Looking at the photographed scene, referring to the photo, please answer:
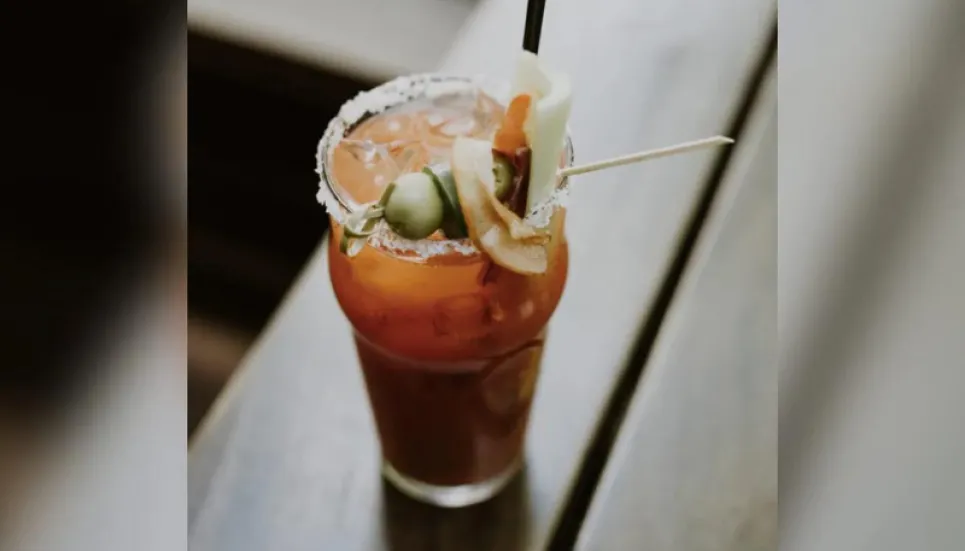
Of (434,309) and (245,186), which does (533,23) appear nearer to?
(434,309)

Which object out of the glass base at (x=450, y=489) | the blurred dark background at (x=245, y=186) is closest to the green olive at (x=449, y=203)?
the glass base at (x=450, y=489)

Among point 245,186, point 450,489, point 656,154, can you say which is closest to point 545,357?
point 450,489

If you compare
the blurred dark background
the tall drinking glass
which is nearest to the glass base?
the tall drinking glass

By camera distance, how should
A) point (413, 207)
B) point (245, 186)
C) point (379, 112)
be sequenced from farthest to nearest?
1. point (245, 186)
2. point (379, 112)
3. point (413, 207)

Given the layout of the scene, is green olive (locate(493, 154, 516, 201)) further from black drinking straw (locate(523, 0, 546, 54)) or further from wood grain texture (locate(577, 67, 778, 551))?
wood grain texture (locate(577, 67, 778, 551))

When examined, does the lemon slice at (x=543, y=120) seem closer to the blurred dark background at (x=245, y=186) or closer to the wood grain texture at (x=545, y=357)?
the wood grain texture at (x=545, y=357)

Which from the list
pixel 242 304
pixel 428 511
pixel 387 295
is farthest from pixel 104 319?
pixel 242 304
